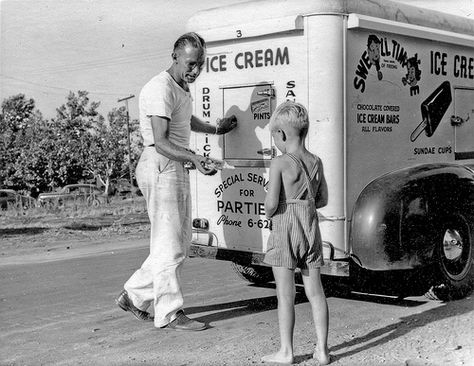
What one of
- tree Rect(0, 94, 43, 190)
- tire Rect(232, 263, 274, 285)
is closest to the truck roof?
tire Rect(232, 263, 274, 285)

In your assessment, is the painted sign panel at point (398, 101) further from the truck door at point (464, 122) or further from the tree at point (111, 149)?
the tree at point (111, 149)

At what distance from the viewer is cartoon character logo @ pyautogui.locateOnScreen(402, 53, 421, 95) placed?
261 inches

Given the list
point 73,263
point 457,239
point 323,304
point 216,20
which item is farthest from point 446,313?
point 73,263

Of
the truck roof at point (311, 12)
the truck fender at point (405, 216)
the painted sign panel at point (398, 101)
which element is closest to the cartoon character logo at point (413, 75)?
the painted sign panel at point (398, 101)

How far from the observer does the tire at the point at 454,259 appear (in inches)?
251

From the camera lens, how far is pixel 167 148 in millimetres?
5473

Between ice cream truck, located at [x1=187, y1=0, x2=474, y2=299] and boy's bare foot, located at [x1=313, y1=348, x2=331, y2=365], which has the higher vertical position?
ice cream truck, located at [x1=187, y1=0, x2=474, y2=299]

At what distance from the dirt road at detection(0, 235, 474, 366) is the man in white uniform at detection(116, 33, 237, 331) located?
9.3 inches

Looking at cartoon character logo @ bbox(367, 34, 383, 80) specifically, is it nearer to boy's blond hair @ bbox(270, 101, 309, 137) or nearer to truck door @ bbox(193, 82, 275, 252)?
truck door @ bbox(193, 82, 275, 252)

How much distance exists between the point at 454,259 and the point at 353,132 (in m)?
1.70

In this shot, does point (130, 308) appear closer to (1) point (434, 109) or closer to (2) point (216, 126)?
(2) point (216, 126)

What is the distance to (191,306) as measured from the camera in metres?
6.55

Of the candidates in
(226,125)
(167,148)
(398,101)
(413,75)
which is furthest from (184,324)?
(413,75)

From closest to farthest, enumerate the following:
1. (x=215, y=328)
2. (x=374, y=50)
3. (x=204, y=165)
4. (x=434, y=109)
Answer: (x=204, y=165)
(x=215, y=328)
(x=374, y=50)
(x=434, y=109)
